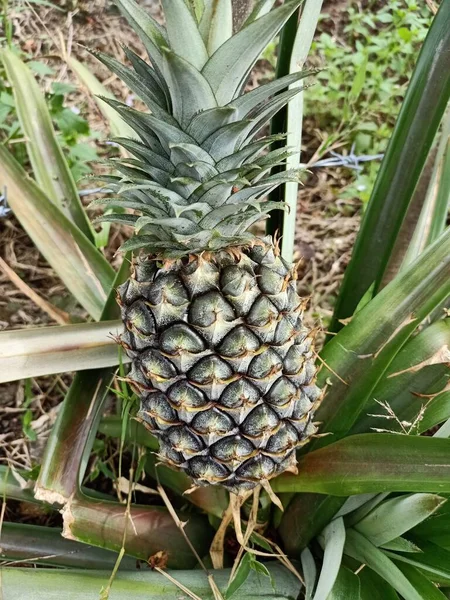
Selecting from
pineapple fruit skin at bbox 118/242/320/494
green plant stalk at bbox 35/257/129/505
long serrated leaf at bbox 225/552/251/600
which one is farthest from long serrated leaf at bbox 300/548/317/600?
green plant stalk at bbox 35/257/129/505

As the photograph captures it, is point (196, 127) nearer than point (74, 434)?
Yes

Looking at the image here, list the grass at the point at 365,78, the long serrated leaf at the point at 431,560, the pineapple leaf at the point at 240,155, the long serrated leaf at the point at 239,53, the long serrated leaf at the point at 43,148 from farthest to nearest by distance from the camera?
the grass at the point at 365,78 < the long serrated leaf at the point at 43,148 < the long serrated leaf at the point at 431,560 < the pineapple leaf at the point at 240,155 < the long serrated leaf at the point at 239,53

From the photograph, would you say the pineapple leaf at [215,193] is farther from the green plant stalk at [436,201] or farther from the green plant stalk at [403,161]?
the green plant stalk at [436,201]

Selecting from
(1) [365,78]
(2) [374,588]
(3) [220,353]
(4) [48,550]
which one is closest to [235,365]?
(3) [220,353]

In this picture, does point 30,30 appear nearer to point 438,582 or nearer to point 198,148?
point 198,148

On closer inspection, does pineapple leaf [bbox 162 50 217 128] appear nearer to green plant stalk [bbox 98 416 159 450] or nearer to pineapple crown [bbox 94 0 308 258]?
pineapple crown [bbox 94 0 308 258]

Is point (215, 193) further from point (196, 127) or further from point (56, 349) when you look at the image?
point (56, 349)

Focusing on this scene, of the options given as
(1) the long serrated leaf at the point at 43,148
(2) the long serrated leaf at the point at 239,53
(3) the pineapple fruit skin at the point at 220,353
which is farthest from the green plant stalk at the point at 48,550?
(2) the long serrated leaf at the point at 239,53
